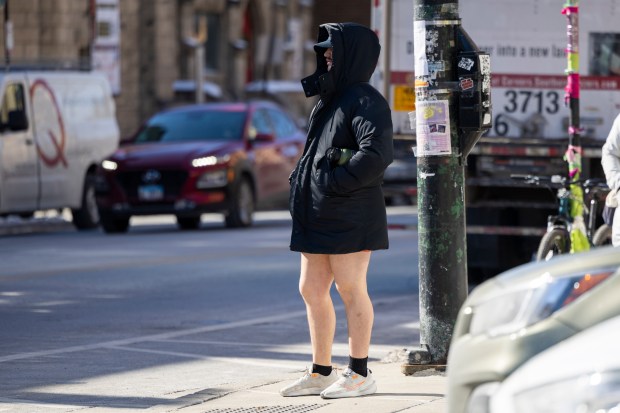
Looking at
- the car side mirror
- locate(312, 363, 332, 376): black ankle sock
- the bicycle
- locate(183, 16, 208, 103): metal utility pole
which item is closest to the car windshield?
the car side mirror

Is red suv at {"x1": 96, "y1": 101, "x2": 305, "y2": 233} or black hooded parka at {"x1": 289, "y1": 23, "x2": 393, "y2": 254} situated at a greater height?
black hooded parka at {"x1": 289, "y1": 23, "x2": 393, "y2": 254}

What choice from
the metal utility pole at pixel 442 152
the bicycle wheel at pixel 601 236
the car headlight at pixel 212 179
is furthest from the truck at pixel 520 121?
the car headlight at pixel 212 179

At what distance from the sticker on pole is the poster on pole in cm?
2685

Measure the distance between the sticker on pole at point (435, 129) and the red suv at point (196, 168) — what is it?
13.1 meters

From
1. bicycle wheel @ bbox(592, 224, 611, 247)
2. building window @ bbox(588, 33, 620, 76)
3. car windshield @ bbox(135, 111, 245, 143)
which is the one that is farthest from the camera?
car windshield @ bbox(135, 111, 245, 143)

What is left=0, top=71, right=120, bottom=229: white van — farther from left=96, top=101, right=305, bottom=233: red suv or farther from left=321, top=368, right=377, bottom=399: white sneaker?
left=321, top=368, right=377, bottom=399: white sneaker

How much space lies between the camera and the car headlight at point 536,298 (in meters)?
4.50

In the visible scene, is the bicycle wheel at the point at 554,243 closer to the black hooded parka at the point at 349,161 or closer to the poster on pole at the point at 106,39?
the black hooded parka at the point at 349,161

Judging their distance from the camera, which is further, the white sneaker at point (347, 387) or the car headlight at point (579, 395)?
the white sneaker at point (347, 387)

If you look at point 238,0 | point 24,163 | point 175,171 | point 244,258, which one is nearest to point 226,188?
point 175,171

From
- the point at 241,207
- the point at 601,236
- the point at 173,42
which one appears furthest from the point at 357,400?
the point at 173,42

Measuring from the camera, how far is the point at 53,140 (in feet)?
75.8

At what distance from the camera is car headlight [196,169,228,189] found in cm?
2183

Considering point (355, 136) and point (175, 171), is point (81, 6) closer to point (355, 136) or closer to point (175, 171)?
point (175, 171)
